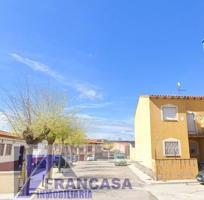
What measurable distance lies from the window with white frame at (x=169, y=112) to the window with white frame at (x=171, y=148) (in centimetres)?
216

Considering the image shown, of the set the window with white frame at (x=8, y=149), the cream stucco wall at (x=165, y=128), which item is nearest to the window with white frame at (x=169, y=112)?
the cream stucco wall at (x=165, y=128)

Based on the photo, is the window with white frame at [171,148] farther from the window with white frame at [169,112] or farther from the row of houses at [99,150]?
the row of houses at [99,150]

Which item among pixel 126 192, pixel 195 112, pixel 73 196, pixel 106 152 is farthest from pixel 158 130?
pixel 106 152

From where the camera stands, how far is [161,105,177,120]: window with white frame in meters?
24.3

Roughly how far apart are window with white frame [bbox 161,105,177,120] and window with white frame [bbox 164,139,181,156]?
216 cm

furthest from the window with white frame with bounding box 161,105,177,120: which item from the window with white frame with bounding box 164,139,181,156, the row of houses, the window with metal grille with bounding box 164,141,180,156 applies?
the row of houses

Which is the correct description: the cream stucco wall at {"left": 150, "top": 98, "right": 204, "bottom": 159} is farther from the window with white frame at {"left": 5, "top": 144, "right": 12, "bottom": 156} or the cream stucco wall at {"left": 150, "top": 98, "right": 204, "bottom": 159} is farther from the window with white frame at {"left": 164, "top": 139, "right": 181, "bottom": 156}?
the window with white frame at {"left": 5, "top": 144, "right": 12, "bottom": 156}

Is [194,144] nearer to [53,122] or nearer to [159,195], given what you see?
[159,195]

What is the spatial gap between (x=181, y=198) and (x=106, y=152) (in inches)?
2268

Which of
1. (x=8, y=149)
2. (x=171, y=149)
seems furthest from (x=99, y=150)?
(x=171, y=149)

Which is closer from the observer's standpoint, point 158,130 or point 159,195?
point 159,195

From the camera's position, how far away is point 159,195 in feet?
47.3

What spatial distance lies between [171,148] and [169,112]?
133 inches

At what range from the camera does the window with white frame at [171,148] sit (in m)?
23.6
